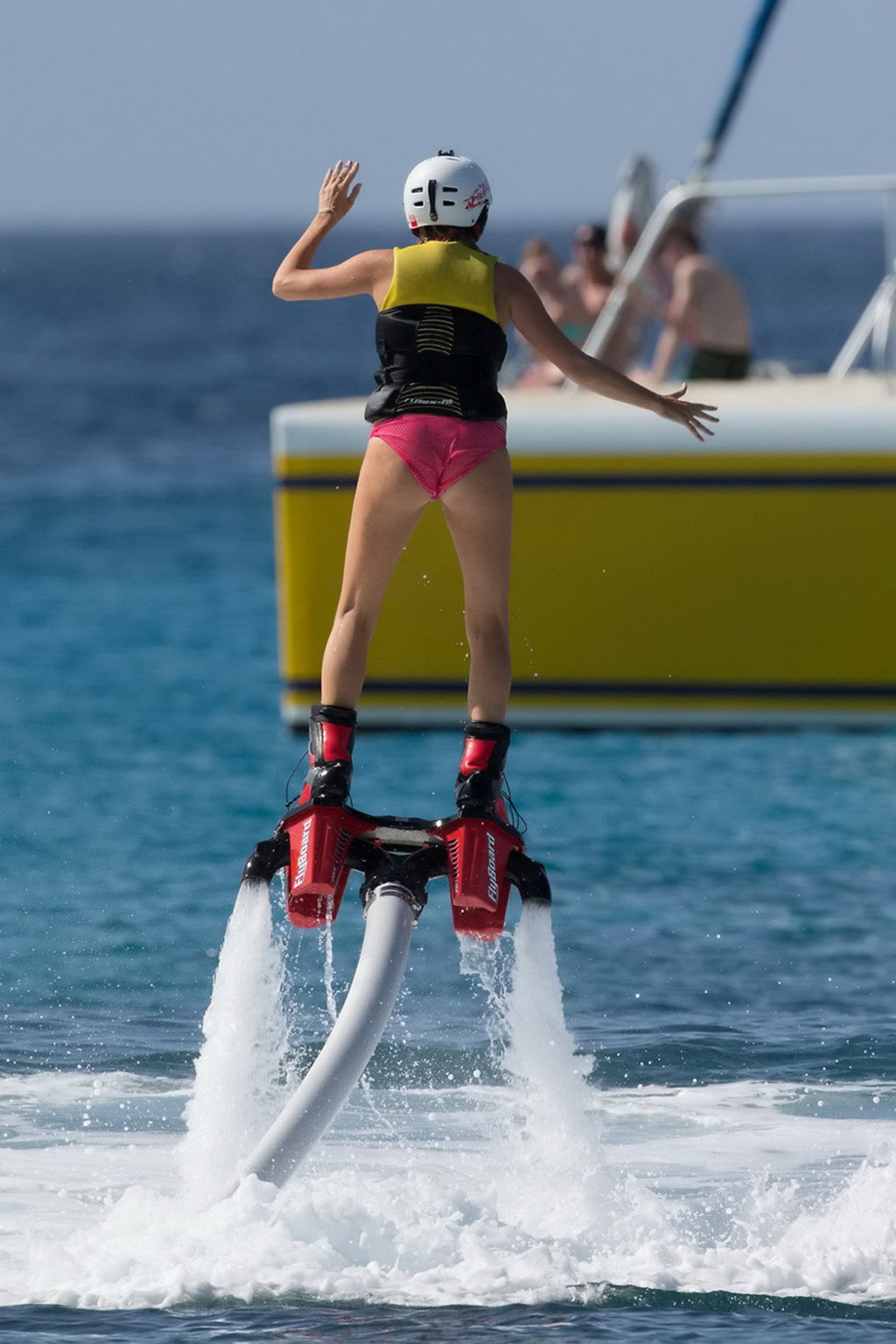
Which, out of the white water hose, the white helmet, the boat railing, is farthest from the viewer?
the boat railing

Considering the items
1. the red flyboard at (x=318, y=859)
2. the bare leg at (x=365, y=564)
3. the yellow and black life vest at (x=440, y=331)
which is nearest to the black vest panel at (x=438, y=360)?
the yellow and black life vest at (x=440, y=331)

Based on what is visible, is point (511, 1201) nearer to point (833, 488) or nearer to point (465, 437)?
point (465, 437)

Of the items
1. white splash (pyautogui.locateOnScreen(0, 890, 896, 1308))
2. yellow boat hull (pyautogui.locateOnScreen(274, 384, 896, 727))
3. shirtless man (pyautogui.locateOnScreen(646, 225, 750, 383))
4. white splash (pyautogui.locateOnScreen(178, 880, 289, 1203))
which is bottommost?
white splash (pyautogui.locateOnScreen(0, 890, 896, 1308))

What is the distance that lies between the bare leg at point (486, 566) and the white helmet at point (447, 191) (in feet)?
1.75

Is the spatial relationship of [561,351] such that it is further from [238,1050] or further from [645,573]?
[645,573]

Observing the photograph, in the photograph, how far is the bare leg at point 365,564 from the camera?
5.49 m

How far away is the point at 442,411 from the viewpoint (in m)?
5.43

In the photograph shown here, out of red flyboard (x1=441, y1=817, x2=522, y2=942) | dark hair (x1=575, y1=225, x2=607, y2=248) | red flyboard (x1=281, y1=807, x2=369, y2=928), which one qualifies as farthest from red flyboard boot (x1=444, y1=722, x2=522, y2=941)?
dark hair (x1=575, y1=225, x2=607, y2=248)

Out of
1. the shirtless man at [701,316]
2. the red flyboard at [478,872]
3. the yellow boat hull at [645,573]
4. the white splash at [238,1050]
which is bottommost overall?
the white splash at [238,1050]

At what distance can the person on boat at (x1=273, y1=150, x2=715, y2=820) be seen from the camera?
539 centimetres

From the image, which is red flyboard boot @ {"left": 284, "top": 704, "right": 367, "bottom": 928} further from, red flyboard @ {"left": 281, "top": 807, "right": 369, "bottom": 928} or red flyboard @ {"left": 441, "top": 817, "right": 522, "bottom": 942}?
red flyboard @ {"left": 441, "top": 817, "right": 522, "bottom": 942}

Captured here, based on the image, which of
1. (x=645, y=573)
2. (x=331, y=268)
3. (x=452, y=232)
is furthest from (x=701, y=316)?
(x=331, y=268)

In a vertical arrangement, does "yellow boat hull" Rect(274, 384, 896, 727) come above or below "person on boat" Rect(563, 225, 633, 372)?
below

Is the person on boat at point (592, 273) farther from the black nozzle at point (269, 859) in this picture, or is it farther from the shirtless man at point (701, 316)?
the black nozzle at point (269, 859)
